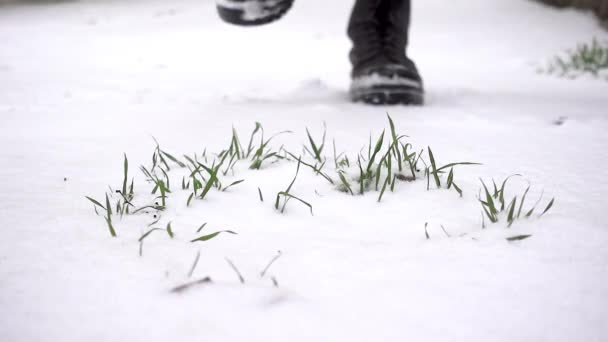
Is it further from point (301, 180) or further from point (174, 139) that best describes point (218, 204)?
point (174, 139)

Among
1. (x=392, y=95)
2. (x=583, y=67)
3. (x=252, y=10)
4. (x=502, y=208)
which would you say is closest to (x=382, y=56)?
(x=392, y=95)

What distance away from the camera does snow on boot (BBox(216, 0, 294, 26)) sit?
5.80 ft

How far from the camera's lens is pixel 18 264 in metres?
0.68

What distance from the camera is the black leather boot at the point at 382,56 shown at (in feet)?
6.34

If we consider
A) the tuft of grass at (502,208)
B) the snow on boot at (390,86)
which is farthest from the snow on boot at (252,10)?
the tuft of grass at (502,208)

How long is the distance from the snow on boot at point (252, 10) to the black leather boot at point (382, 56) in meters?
0.43

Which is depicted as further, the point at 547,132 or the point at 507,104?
the point at 507,104

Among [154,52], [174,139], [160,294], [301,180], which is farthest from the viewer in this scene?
[154,52]

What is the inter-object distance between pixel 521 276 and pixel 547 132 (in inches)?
40.9

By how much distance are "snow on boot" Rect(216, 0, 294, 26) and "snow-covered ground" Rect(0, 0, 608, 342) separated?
0.33 m

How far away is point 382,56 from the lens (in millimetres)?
2000

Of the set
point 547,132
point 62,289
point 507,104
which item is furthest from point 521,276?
point 507,104

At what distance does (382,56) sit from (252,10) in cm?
58

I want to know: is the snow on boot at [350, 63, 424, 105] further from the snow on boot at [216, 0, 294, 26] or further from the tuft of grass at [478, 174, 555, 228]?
the tuft of grass at [478, 174, 555, 228]
